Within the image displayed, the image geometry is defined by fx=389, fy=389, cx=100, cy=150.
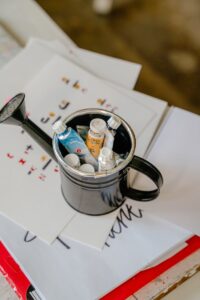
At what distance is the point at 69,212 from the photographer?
0.51 meters

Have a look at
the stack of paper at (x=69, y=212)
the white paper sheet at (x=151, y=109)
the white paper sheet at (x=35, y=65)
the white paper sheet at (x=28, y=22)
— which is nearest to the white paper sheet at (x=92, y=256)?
the stack of paper at (x=69, y=212)

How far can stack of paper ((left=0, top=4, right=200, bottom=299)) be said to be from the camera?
47cm

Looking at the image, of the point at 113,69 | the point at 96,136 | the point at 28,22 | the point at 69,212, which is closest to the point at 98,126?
the point at 96,136

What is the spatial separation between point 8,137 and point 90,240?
200 millimetres

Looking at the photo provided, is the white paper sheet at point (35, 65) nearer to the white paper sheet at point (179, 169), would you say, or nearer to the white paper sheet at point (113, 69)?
the white paper sheet at point (113, 69)

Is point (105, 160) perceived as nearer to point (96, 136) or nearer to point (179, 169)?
point (96, 136)

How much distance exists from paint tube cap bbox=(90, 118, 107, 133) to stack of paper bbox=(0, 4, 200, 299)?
0.14 meters

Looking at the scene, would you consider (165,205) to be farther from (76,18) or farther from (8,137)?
(76,18)

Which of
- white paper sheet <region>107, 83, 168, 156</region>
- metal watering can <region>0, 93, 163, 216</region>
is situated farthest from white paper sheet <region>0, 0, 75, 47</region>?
metal watering can <region>0, 93, 163, 216</region>

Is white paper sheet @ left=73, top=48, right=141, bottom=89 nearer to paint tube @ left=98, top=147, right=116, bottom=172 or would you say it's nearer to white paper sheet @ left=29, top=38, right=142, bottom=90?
white paper sheet @ left=29, top=38, right=142, bottom=90

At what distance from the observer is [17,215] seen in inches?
19.8

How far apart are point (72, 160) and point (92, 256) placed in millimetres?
134

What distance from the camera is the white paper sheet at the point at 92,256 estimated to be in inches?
18.0

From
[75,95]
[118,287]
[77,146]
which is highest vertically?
[75,95]
